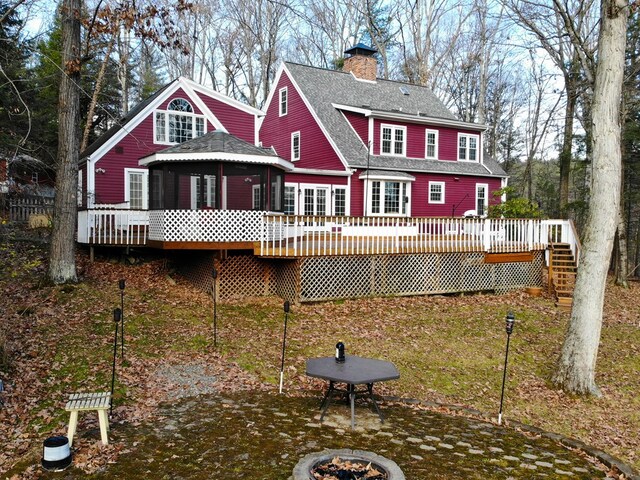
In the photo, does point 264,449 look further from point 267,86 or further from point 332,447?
point 267,86

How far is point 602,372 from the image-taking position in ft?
31.5

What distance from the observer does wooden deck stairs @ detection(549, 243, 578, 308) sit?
15.3 m

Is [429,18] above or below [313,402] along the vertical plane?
above

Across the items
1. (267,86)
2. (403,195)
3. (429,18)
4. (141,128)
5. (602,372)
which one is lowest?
(602,372)

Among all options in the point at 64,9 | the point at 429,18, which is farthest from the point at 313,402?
the point at 429,18

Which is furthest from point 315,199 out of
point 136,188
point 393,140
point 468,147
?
point 468,147

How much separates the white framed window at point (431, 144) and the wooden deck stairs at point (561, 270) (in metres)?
8.52

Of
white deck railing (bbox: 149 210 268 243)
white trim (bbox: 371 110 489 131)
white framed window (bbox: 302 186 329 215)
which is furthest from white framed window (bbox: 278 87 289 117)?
white deck railing (bbox: 149 210 268 243)

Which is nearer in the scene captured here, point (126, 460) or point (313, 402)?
point (126, 460)

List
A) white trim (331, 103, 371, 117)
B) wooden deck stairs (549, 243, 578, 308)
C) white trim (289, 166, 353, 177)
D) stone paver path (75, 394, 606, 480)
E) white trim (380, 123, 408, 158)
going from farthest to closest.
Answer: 1. white trim (380, 123, 408, 158)
2. white trim (331, 103, 371, 117)
3. white trim (289, 166, 353, 177)
4. wooden deck stairs (549, 243, 578, 308)
5. stone paver path (75, 394, 606, 480)

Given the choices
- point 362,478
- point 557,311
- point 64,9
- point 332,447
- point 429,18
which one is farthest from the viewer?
point 429,18

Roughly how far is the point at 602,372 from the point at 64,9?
13.7 metres

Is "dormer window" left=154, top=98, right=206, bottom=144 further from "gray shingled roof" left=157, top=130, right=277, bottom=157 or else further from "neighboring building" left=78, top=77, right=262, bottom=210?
"gray shingled roof" left=157, top=130, right=277, bottom=157

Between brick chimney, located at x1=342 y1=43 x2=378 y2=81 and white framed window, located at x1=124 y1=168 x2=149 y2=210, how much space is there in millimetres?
12386
